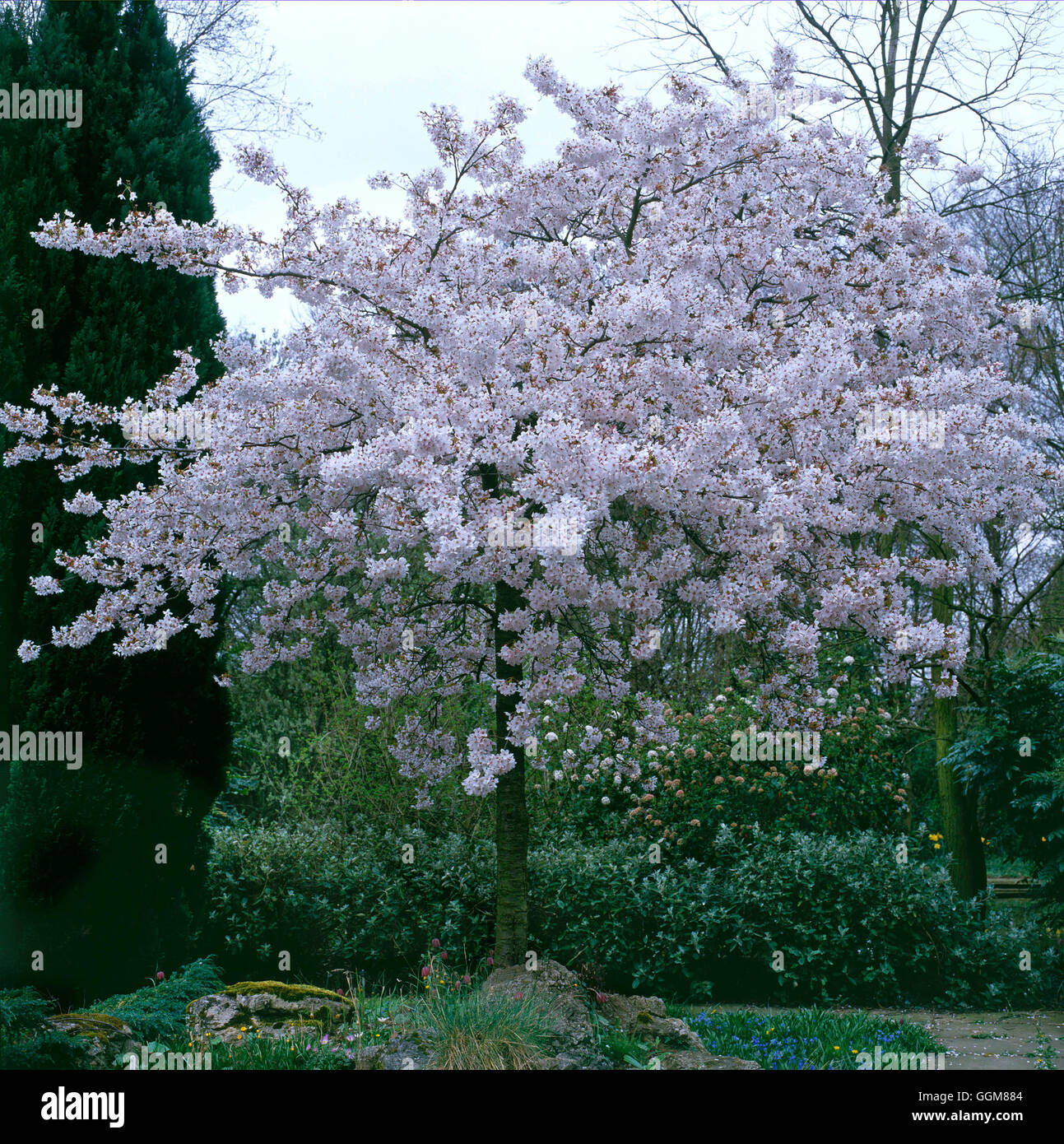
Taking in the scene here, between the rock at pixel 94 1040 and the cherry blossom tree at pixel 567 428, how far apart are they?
1919 millimetres

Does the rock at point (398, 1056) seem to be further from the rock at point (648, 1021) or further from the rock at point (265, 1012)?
the rock at point (648, 1021)

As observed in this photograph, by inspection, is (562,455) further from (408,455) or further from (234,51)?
(234,51)

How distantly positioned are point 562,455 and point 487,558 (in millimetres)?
620

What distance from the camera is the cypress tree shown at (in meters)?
6.68

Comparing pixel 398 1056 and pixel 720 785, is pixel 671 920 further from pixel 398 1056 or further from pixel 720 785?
pixel 398 1056

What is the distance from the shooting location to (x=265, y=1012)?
18.8ft

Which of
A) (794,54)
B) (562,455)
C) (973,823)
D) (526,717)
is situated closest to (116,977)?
(526,717)

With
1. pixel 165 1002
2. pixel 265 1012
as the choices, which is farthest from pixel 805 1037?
pixel 165 1002

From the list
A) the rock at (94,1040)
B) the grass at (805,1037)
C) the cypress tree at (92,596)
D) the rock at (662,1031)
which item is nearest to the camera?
the rock at (94,1040)

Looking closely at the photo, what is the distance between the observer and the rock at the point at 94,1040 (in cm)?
454

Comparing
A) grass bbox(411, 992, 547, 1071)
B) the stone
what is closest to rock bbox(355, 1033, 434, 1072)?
grass bbox(411, 992, 547, 1071)

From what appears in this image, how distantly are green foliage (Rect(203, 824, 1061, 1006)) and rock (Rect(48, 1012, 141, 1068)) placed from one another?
1.84 meters

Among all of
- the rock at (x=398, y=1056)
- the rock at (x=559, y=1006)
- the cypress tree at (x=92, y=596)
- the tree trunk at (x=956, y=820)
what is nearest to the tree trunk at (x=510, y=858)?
the rock at (x=559, y=1006)

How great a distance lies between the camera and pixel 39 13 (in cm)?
822
